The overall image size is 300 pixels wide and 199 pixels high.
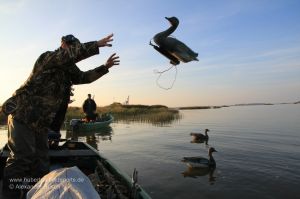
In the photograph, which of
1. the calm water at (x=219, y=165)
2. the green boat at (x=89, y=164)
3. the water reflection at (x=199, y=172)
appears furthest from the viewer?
the water reflection at (x=199, y=172)

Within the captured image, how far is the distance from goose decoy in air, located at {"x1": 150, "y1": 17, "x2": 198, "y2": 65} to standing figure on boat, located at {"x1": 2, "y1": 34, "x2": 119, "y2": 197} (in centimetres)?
72

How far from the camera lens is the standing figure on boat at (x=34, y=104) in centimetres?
468

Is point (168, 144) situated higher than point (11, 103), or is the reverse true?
point (11, 103)

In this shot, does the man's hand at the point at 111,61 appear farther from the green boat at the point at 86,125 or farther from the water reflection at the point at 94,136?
the green boat at the point at 86,125

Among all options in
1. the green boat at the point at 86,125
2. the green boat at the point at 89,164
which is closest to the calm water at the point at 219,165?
the green boat at the point at 86,125

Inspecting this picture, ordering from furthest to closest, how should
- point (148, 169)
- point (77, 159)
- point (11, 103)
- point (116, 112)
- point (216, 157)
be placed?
point (116, 112)
point (216, 157)
point (148, 169)
point (77, 159)
point (11, 103)

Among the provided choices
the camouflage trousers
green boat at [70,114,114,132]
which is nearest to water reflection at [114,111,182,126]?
green boat at [70,114,114,132]

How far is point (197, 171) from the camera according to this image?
12305 millimetres

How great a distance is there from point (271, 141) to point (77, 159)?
1448 cm

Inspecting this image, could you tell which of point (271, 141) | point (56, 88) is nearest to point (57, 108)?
point (56, 88)

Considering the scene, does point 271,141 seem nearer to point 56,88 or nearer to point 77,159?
point 77,159

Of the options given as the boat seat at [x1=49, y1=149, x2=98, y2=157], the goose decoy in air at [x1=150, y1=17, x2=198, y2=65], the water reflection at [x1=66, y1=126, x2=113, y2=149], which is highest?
the goose decoy in air at [x1=150, y1=17, x2=198, y2=65]

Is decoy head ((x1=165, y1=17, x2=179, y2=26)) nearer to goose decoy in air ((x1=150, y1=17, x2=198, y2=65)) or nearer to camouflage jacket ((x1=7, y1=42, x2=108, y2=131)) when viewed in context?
goose decoy in air ((x1=150, y1=17, x2=198, y2=65))

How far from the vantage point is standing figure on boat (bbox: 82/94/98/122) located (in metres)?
24.2
